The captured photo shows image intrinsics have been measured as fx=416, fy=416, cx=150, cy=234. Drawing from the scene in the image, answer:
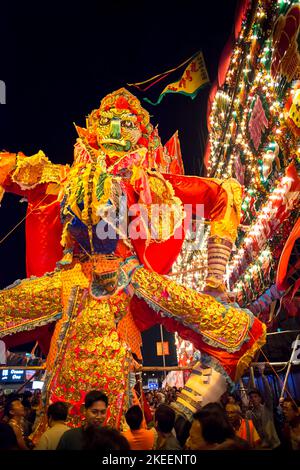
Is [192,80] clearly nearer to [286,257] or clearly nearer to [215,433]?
[286,257]

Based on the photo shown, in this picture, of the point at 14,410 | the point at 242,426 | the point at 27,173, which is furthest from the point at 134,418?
the point at 27,173

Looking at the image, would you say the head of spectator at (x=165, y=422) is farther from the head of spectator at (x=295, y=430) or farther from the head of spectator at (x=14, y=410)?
the head of spectator at (x=14, y=410)

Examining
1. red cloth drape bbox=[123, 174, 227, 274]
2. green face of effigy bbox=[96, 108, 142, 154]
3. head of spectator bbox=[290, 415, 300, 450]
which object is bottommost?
head of spectator bbox=[290, 415, 300, 450]

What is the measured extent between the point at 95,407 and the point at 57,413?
0.27 meters

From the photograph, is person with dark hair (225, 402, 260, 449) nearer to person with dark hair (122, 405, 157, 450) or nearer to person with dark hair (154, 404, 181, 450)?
person with dark hair (122, 405, 157, 450)

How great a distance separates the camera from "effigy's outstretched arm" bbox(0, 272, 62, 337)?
3.83 meters

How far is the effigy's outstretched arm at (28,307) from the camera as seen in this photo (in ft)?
12.6

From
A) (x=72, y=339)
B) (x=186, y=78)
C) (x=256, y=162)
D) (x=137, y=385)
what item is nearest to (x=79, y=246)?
(x=72, y=339)

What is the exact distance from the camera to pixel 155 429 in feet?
10.9

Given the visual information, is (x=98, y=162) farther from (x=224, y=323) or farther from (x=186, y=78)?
(x=186, y=78)

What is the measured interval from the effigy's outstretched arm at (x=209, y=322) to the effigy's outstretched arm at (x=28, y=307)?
79 centimetres

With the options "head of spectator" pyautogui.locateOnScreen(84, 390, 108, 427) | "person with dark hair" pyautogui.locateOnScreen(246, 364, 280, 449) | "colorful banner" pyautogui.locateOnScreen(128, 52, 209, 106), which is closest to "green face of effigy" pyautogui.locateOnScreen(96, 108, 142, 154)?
"colorful banner" pyautogui.locateOnScreen(128, 52, 209, 106)

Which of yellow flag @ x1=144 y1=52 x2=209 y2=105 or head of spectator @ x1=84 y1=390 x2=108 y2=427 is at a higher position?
yellow flag @ x1=144 y1=52 x2=209 y2=105

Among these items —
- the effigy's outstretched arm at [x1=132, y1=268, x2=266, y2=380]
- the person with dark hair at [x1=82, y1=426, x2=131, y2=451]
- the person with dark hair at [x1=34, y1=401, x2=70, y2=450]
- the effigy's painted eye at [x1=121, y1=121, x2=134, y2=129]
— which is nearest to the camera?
the person with dark hair at [x1=82, y1=426, x2=131, y2=451]
